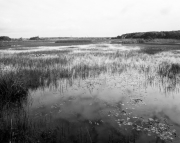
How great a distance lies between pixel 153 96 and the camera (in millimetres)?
9766

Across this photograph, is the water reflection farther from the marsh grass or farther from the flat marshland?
the marsh grass

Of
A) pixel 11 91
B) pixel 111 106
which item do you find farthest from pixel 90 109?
pixel 11 91

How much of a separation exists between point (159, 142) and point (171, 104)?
3.86 metres

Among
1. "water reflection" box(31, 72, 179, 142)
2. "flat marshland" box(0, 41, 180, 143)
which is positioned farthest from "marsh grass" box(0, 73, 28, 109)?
"water reflection" box(31, 72, 179, 142)

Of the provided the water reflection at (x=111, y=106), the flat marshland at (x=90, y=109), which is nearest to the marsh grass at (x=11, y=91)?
the flat marshland at (x=90, y=109)

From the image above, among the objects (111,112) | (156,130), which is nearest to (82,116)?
(111,112)

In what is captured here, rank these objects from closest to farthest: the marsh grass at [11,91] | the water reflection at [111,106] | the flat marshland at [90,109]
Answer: the flat marshland at [90,109], the water reflection at [111,106], the marsh grass at [11,91]

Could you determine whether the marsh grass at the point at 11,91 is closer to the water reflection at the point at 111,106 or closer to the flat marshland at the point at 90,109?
the flat marshland at the point at 90,109

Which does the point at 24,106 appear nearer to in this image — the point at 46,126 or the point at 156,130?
the point at 46,126

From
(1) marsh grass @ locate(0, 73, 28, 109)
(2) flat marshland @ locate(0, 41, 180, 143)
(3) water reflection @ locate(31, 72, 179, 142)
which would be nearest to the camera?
(2) flat marshland @ locate(0, 41, 180, 143)

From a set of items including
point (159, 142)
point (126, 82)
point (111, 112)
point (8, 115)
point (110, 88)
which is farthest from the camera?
point (126, 82)

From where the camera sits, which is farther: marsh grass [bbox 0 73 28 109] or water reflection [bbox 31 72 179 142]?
marsh grass [bbox 0 73 28 109]

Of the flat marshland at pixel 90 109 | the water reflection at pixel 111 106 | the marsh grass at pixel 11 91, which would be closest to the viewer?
the flat marshland at pixel 90 109

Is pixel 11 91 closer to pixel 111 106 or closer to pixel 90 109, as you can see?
pixel 90 109
